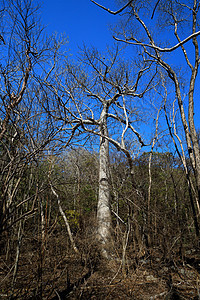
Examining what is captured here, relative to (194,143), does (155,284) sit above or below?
below

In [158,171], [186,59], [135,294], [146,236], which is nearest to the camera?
[135,294]

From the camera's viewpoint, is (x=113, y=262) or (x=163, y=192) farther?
(x=163, y=192)

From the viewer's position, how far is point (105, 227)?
7.22 meters

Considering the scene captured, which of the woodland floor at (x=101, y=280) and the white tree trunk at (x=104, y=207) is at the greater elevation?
the white tree trunk at (x=104, y=207)

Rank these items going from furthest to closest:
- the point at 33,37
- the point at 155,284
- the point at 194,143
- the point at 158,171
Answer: the point at 158,171
the point at 194,143
the point at 155,284
the point at 33,37

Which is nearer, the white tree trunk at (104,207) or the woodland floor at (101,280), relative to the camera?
the woodland floor at (101,280)

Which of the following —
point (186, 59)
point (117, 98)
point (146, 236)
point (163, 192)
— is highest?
point (117, 98)

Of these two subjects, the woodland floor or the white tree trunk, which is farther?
the white tree trunk

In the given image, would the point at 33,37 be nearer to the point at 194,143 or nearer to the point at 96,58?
the point at 194,143

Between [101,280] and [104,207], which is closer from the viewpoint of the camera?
[101,280]

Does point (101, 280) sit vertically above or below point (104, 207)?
below

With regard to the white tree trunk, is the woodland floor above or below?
below

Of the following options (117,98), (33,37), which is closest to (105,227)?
(117,98)

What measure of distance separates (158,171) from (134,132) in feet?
9.50
